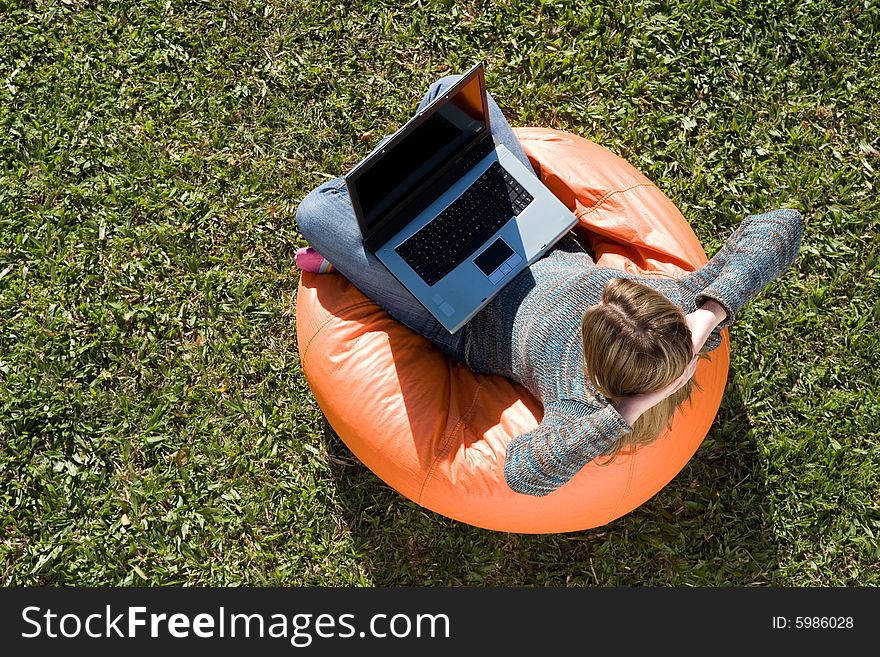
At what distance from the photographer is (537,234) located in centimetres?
289

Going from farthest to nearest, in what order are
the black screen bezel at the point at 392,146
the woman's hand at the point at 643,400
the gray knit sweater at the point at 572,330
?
the black screen bezel at the point at 392,146 < the gray knit sweater at the point at 572,330 < the woman's hand at the point at 643,400

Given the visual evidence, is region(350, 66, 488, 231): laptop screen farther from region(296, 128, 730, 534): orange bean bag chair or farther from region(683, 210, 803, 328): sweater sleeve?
region(683, 210, 803, 328): sweater sleeve

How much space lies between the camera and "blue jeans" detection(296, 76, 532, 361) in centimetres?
289

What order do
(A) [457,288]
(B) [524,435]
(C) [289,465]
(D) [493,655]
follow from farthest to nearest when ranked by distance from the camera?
(C) [289,465]
(D) [493,655]
(A) [457,288]
(B) [524,435]

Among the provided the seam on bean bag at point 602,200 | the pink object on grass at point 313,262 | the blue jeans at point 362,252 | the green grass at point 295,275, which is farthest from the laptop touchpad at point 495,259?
the green grass at point 295,275

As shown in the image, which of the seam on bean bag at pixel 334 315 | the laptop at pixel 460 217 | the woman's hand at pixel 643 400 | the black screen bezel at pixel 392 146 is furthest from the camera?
the seam on bean bag at pixel 334 315

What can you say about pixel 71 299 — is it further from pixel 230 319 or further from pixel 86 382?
pixel 230 319

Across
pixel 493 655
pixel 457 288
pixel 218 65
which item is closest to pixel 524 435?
pixel 457 288

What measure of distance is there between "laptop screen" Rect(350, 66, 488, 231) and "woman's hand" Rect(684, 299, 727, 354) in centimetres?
98

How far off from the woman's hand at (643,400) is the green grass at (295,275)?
130 centimetres

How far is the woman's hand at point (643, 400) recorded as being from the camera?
223 cm

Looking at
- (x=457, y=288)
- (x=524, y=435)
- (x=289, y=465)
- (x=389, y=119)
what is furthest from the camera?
(x=389, y=119)

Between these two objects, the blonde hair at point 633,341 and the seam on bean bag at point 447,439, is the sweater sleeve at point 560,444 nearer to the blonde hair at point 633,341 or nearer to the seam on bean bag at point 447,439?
the blonde hair at point 633,341

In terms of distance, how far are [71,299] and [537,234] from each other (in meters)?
2.06
